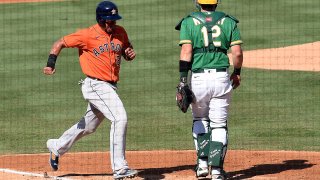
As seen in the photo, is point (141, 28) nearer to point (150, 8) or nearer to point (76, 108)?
point (150, 8)

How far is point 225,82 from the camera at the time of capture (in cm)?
936

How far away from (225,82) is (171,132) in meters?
3.68


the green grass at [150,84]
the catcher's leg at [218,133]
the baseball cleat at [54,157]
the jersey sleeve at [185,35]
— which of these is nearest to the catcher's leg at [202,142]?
the catcher's leg at [218,133]

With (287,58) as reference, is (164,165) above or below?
below

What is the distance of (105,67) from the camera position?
9.66m

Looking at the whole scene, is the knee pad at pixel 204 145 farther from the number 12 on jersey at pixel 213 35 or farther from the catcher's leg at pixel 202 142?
the number 12 on jersey at pixel 213 35

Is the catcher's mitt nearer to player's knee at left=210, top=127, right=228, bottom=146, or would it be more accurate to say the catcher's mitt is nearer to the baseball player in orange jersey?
player's knee at left=210, top=127, right=228, bottom=146

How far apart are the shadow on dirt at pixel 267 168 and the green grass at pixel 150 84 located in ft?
3.89

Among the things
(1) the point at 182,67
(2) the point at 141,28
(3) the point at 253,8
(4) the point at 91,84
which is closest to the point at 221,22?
(1) the point at 182,67

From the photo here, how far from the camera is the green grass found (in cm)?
1277

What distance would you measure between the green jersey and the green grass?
2.89 m

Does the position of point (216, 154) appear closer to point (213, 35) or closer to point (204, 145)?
point (204, 145)

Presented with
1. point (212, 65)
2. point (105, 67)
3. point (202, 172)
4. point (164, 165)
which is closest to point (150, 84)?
point (164, 165)

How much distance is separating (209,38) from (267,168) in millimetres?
1892
